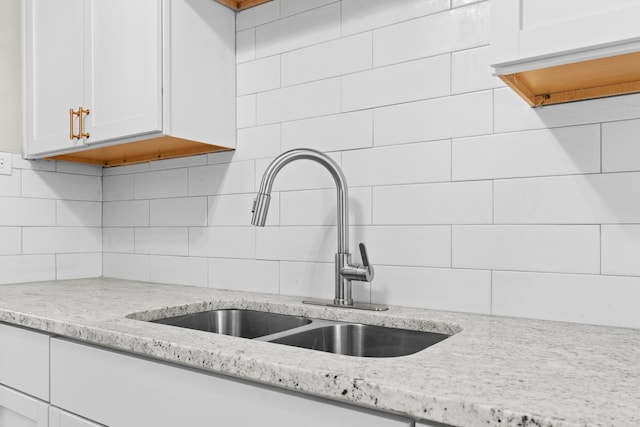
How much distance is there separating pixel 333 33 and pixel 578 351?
108 centimetres

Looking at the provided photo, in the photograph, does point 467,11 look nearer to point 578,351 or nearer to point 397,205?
point 397,205

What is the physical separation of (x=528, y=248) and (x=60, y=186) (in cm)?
184

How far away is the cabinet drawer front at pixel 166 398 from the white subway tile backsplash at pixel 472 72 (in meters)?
0.86

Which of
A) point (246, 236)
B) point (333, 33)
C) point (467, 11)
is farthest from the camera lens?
point (246, 236)

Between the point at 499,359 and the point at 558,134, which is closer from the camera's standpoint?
the point at 499,359

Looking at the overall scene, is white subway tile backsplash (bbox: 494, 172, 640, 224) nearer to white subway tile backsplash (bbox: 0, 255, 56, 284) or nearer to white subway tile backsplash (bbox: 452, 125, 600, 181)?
white subway tile backsplash (bbox: 452, 125, 600, 181)

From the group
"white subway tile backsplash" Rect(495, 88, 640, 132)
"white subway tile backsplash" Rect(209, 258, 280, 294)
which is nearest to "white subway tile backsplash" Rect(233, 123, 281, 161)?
"white subway tile backsplash" Rect(209, 258, 280, 294)

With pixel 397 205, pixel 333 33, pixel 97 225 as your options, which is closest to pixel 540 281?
pixel 397 205

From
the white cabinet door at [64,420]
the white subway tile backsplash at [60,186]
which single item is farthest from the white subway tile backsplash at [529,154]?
the white subway tile backsplash at [60,186]

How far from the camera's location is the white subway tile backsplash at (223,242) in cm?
165

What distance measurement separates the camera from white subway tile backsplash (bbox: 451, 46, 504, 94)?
1.19m

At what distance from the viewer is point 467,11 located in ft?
4.01

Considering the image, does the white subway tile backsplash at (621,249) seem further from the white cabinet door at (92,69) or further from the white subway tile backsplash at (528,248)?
the white cabinet door at (92,69)

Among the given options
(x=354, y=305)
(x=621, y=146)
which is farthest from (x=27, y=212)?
(x=621, y=146)
